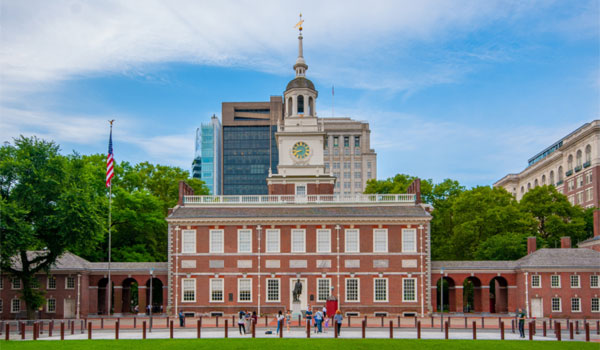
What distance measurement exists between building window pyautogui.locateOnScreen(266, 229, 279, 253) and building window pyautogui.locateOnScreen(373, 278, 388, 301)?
855cm

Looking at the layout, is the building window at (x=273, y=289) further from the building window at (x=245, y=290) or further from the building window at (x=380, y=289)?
the building window at (x=380, y=289)

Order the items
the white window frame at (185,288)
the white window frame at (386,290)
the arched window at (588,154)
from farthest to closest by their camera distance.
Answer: the arched window at (588,154) < the white window frame at (185,288) < the white window frame at (386,290)

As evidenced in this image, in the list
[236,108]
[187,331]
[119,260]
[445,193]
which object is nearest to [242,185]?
[236,108]

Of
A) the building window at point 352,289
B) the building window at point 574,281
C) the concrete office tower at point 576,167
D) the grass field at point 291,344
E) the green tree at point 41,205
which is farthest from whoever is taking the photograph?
the concrete office tower at point 576,167

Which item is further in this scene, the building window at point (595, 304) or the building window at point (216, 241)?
the building window at point (216, 241)

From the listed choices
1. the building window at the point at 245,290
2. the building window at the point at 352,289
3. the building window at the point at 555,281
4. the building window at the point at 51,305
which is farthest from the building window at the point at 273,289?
the building window at the point at 555,281

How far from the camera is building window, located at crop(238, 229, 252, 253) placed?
58.2m

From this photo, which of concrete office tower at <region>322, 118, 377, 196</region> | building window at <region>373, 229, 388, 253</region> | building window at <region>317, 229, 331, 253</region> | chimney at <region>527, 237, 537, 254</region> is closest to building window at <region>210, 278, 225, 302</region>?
building window at <region>317, 229, 331, 253</region>

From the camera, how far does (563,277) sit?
57.2 m

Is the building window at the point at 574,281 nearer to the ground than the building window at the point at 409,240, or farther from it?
nearer to the ground

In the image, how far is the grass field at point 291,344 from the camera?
102 ft

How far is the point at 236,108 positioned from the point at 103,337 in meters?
157

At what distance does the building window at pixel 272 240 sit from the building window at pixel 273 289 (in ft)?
8.03

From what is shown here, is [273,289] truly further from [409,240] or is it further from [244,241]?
[409,240]
